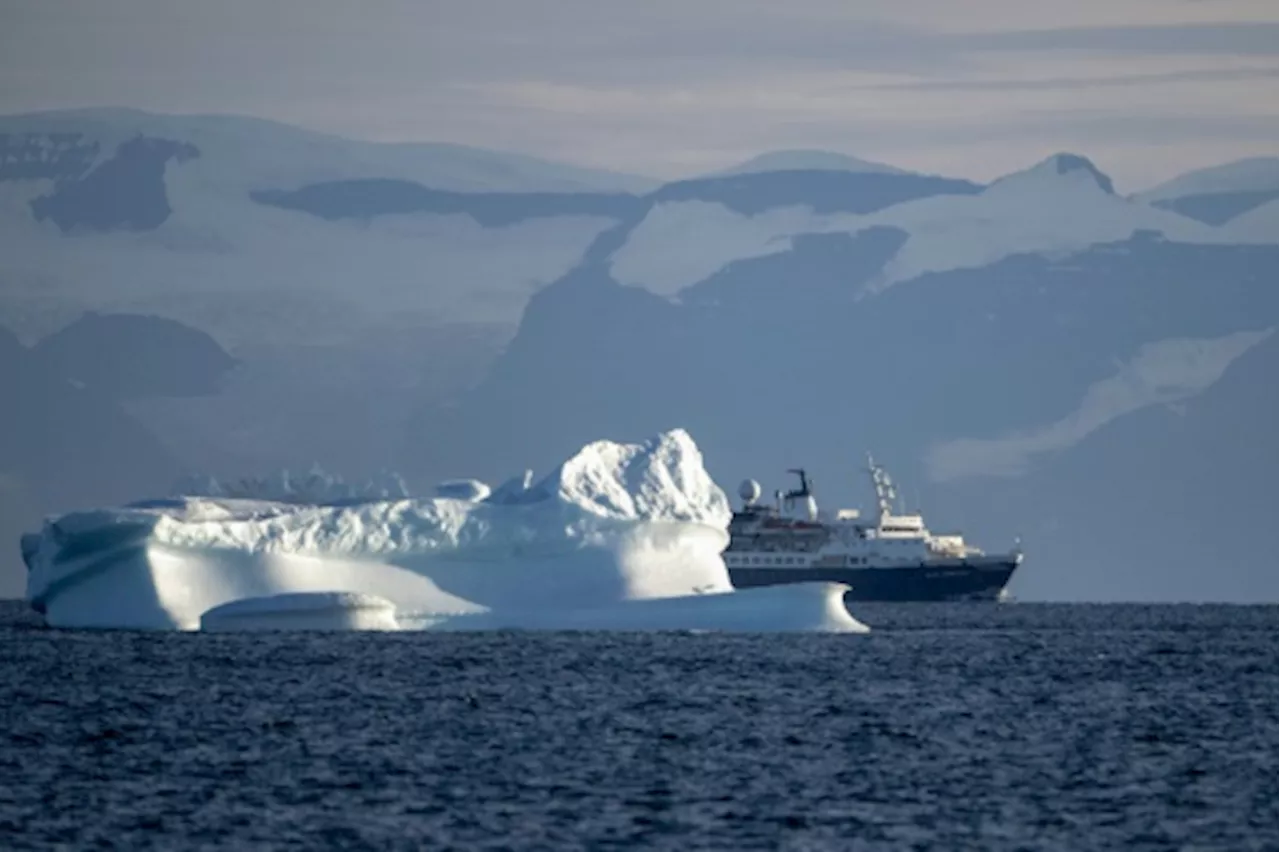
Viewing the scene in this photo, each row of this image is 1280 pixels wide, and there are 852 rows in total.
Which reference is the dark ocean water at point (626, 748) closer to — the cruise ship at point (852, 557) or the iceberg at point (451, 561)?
the iceberg at point (451, 561)

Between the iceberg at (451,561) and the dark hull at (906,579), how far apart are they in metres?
41.0

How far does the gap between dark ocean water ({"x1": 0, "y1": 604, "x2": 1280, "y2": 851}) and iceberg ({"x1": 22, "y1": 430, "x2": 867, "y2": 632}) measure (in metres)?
0.81

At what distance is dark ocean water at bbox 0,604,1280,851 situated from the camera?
23.1m

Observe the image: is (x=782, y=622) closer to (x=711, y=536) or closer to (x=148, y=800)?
(x=711, y=536)

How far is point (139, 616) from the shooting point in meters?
47.3

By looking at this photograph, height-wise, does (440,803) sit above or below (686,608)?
below

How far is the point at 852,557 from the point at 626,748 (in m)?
65.6

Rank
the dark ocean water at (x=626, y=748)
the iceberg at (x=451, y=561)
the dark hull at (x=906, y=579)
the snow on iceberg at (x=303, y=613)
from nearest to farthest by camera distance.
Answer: the dark ocean water at (x=626, y=748), the snow on iceberg at (x=303, y=613), the iceberg at (x=451, y=561), the dark hull at (x=906, y=579)

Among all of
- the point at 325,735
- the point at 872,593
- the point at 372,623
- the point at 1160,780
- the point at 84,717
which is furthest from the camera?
the point at 872,593

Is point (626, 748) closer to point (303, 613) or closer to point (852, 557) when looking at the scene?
point (303, 613)

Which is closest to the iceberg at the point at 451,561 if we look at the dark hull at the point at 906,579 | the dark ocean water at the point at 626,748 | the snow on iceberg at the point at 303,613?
the snow on iceberg at the point at 303,613

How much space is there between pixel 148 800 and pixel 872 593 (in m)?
72.7

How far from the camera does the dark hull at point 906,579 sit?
307ft

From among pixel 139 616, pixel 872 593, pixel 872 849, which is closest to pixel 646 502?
pixel 139 616
